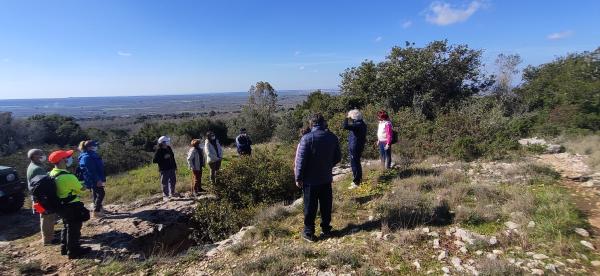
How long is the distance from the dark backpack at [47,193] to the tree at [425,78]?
591 inches

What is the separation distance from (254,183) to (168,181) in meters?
2.70

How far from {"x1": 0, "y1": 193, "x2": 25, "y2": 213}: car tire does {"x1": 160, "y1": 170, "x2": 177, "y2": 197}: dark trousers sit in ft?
11.0

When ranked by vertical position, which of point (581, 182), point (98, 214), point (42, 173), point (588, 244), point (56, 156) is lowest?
point (98, 214)

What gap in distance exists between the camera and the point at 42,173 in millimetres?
6078

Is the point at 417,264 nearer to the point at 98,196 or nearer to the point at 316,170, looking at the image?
the point at 316,170

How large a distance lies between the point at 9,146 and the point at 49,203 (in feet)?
101

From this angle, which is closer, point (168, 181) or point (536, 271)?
point (536, 271)

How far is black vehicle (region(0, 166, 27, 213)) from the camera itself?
878 cm

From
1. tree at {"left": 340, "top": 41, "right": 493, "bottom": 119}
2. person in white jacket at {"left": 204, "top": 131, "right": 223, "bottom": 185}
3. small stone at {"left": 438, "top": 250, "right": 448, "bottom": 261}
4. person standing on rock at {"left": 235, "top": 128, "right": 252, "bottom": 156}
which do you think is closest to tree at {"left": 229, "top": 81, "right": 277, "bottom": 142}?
tree at {"left": 340, "top": 41, "right": 493, "bottom": 119}

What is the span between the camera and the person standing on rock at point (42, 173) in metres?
6.12

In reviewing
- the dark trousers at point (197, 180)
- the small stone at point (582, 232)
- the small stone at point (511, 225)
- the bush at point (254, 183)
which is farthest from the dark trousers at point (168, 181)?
the small stone at point (582, 232)

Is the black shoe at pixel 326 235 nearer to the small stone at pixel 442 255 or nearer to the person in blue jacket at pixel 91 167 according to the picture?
the small stone at pixel 442 255

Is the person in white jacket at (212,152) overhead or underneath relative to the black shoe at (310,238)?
overhead

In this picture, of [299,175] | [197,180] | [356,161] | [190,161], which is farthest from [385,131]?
[197,180]
